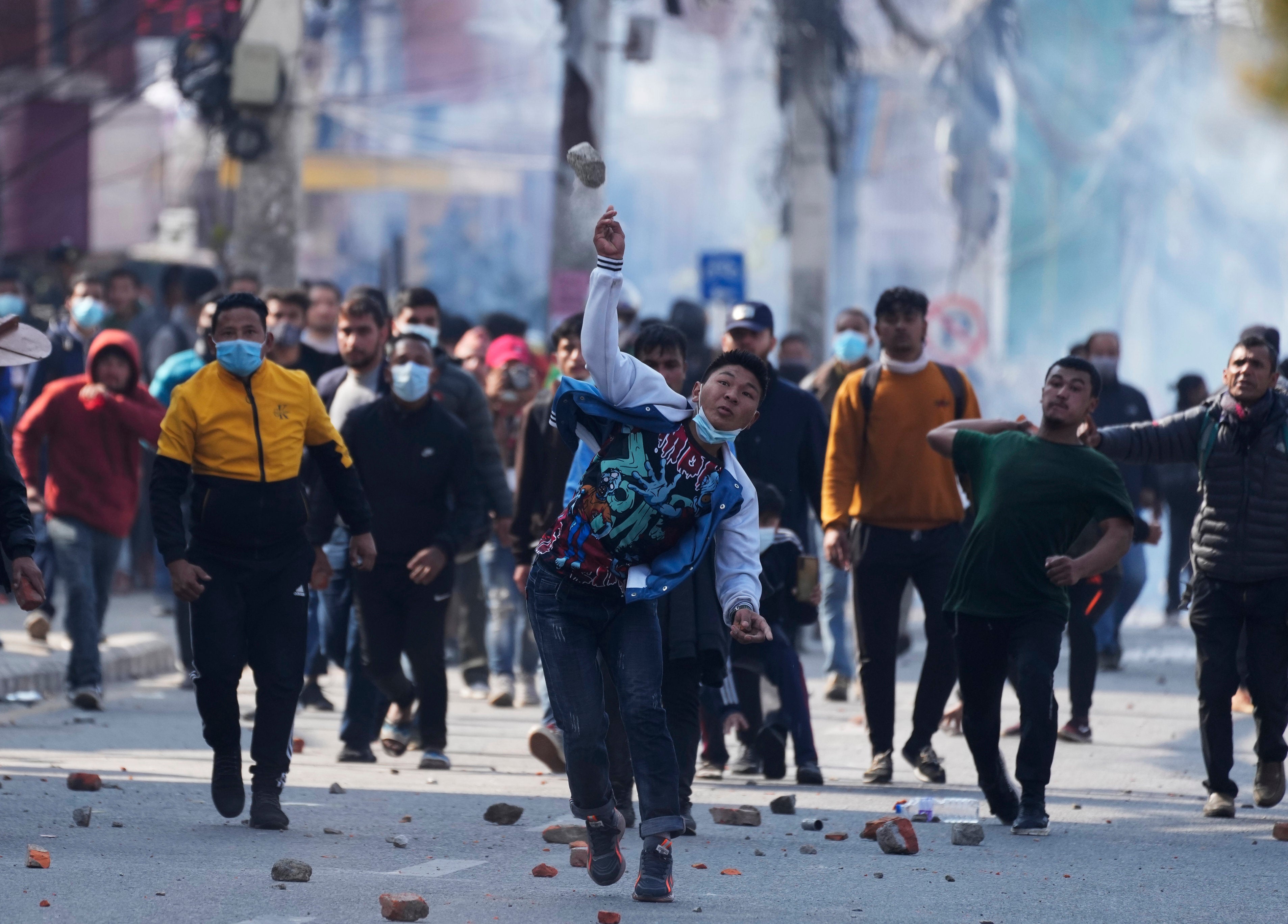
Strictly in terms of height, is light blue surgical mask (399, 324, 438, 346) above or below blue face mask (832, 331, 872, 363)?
below

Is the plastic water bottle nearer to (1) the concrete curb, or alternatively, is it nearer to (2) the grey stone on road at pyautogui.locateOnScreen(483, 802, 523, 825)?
(2) the grey stone on road at pyautogui.locateOnScreen(483, 802, 523, 825)

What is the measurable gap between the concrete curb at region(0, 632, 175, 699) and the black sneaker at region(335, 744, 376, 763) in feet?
8.66

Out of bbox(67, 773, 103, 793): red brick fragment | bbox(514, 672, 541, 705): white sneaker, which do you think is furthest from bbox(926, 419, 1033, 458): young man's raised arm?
bbox(514, 672, 541, 705): white sneaker

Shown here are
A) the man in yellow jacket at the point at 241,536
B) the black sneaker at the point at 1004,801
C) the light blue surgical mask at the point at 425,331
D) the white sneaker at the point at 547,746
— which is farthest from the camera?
the light blue surgical mask at the point at 425,331

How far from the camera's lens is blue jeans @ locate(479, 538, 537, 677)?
11570 mm

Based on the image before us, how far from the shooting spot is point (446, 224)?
71000 millimetres

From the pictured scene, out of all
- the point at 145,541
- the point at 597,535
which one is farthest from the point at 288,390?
the point at 145,541

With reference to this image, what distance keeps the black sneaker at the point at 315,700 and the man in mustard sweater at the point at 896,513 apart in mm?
3497

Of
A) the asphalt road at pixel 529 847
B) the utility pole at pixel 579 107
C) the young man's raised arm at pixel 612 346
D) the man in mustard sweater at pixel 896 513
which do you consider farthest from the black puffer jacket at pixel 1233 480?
the utility pole at pixel 579 107

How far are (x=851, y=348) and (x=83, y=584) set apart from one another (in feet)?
17.0

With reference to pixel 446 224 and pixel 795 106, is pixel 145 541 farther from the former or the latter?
pixel 446 224

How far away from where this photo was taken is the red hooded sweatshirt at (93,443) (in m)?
10.9

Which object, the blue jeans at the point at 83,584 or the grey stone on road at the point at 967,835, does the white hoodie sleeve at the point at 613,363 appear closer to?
the grey stone on road at the point at 967,835

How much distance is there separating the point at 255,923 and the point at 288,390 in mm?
2459
